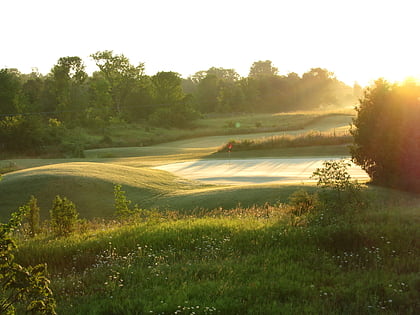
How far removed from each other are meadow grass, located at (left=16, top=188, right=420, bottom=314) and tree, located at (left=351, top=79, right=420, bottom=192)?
8.04 metres

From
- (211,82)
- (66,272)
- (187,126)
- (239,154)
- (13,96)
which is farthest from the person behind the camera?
(211,82)

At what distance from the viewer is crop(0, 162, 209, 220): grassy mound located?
17.2 m

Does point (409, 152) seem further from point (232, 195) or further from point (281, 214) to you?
point (281, 214)

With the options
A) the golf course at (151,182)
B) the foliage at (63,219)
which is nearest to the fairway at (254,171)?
the golf course at (151,182)

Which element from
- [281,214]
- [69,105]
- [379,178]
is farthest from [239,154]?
[69,105]

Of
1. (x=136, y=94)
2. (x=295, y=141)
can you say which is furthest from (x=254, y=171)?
(x=136, y=94)

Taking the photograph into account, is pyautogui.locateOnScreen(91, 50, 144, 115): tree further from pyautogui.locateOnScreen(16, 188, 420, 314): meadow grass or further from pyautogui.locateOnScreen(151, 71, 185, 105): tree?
pyautogui.locateOnScreen(16, 188, 420, 314): meadow grass

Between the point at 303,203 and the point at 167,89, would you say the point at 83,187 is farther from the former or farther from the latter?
the point at 167,89

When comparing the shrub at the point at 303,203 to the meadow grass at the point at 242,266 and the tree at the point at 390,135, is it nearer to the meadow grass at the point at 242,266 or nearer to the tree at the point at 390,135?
the meadow grass at the point at 242,266

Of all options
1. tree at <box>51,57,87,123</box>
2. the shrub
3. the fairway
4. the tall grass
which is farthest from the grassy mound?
tree at <box>51,57,87,123</box>

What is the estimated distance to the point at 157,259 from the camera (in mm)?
7801

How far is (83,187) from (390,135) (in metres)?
13.0

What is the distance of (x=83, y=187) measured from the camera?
18.9 metres

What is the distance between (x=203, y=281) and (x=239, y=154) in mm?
32099
